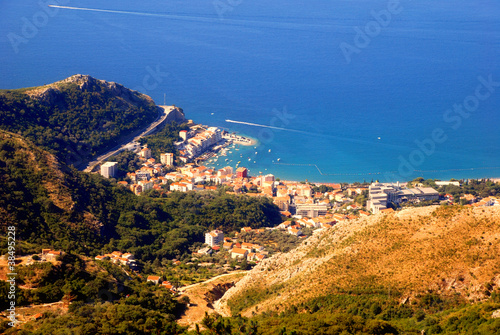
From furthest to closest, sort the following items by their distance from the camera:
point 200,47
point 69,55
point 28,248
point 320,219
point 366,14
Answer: point 366,14, point 200,47, point 69,55, point 320,219, point 28,248

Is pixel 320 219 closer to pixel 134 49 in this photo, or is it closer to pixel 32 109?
pixel 32 109

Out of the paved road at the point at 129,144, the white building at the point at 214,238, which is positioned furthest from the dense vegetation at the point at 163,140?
the white building at the point at 214,238

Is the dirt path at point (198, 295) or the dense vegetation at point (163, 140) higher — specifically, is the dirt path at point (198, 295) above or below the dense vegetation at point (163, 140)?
below

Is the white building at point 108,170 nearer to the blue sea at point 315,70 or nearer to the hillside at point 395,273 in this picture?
the blue sea at point 315,70

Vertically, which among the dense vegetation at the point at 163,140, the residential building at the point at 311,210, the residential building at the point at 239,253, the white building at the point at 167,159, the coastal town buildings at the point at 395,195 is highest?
the dense vegetation at the point at 163,140

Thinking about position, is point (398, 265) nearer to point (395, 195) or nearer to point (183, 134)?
point (395, 195)

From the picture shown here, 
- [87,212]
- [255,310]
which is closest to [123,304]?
[255,310]

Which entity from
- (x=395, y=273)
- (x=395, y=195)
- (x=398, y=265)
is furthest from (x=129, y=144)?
(x=395, y=273)
